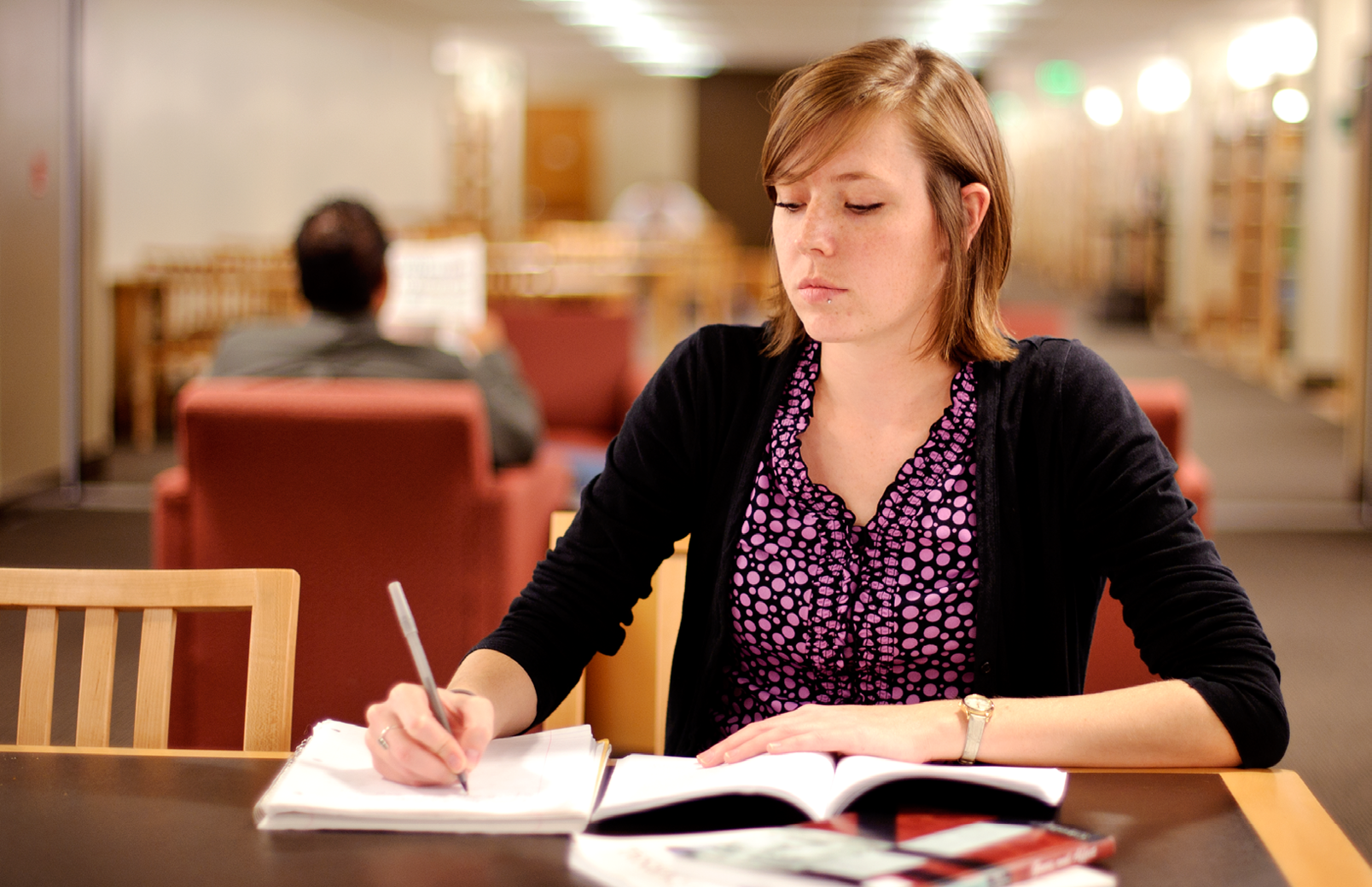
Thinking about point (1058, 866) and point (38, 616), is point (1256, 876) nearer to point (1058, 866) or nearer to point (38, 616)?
point (1058, 866)

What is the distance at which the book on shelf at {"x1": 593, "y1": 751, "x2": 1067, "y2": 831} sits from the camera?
0.91 m

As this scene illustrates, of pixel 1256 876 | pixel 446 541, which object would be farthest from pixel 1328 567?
→ pixel 1256 876

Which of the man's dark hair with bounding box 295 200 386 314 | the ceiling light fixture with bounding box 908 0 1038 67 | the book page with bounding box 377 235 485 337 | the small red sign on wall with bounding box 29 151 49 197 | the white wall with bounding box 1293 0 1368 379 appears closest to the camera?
the man's dark hair with bounding box 295 200 386 314

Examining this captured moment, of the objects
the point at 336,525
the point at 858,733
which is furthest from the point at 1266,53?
the point at 858,733

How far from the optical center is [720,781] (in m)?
0.93

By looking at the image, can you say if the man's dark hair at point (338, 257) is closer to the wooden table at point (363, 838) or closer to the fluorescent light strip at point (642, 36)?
the wooden table at point (363, 838)

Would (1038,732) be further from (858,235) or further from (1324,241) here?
(1324,241)

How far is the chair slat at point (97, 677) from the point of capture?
4.05ft

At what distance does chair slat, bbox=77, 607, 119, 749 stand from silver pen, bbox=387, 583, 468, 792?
0.41 m

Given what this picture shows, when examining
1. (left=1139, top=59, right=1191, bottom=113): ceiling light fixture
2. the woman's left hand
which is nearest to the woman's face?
the woman's left hand

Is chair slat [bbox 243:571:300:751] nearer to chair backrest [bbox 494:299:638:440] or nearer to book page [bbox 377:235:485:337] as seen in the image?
book page [bbox 377:235:485:337]

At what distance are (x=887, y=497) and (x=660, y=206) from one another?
18.0m

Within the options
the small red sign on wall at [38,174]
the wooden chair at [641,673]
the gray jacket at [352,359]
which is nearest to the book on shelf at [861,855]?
the wooden chair at [641,673]

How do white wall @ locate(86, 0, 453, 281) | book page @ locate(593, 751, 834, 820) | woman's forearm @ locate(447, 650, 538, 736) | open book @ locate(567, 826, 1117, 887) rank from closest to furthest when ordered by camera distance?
1. open book @ locate(567, 826, 1117, 887)
2. book page @ locate(593, 751, 834, 820)
3. woman's forearm @ locate(447, 650, 538, 736)
4. white wall @ locate(86, 0, 453, 281)
